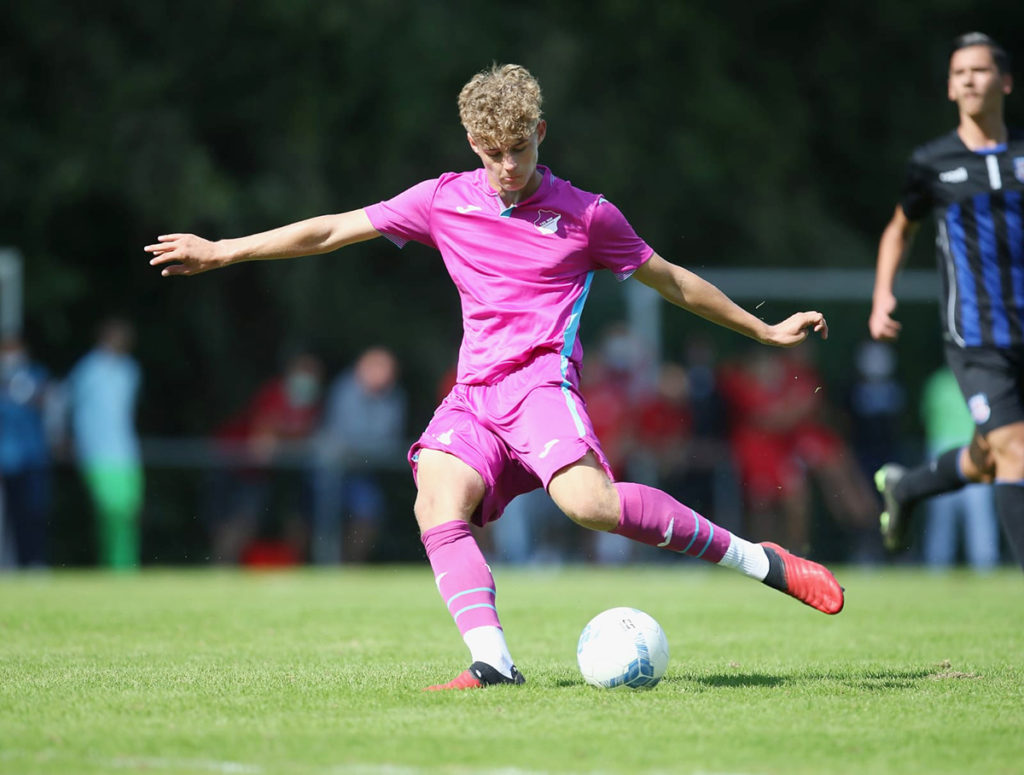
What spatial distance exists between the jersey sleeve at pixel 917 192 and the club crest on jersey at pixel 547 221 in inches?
89.0

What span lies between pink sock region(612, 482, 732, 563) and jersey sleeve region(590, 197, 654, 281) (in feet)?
2.89

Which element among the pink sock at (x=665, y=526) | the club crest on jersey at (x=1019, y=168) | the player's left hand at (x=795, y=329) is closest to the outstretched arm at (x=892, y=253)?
the club crest on jersey at (x=1019, y=168)

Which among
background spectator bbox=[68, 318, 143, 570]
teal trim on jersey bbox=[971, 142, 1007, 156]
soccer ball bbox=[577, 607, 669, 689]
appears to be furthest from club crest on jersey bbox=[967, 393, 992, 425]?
background spectator bbox=[68, 318, 143, 570]

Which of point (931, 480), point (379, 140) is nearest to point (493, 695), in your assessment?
point (931, 480)

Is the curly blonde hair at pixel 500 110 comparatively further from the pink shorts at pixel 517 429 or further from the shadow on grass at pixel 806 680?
the shadow on grass at pixel 806 680

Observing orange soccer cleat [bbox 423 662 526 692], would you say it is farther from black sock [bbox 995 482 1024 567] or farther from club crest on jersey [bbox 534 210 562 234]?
black sock [bbox 995 482 1024 567]

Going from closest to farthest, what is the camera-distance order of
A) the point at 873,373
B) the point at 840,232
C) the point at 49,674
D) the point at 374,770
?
the point at 374,770, the point at 49,674, the point at 873,373, the point at 840,232

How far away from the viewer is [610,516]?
5.76 m

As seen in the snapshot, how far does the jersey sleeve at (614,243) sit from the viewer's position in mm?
6035

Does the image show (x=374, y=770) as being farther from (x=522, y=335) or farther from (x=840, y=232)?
(x=840, y=232)

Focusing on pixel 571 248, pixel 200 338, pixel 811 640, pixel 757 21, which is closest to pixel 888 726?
pixel 571 248

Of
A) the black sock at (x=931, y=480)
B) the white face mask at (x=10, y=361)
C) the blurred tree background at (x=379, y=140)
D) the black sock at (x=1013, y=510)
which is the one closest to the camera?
the black sock at (x=1013, y=510)

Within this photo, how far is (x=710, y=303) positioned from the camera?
6.25 metres

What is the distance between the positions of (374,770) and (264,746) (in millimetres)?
494
